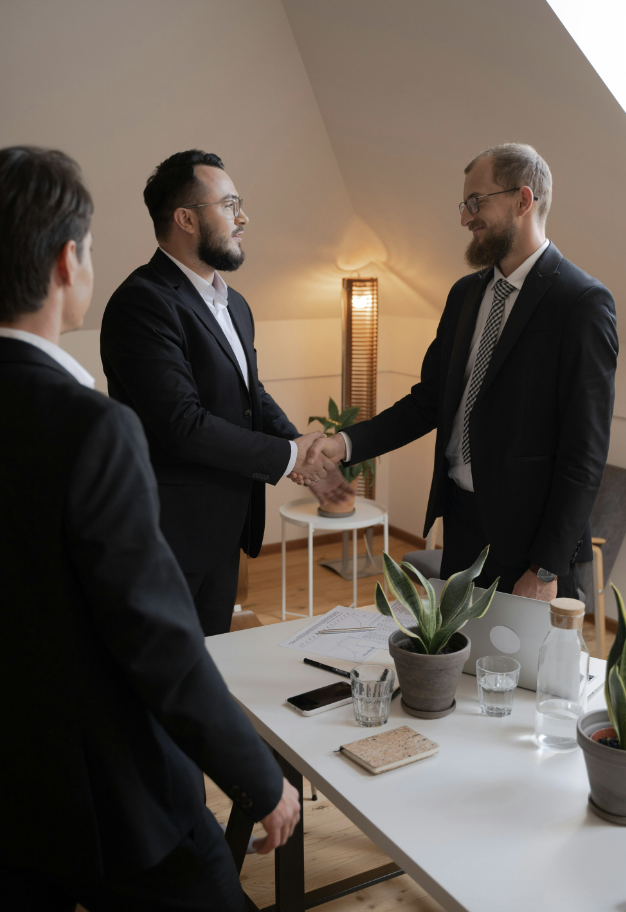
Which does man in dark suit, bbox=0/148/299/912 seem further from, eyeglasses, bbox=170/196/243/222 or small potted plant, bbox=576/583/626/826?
eyeglasses, bbox=170/196/243/222

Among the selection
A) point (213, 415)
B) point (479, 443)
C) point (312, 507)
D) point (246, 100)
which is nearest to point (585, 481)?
point (479, 443)

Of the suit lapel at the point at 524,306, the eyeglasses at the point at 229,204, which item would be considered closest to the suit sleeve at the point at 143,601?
the suit lapel at the point at 524,306

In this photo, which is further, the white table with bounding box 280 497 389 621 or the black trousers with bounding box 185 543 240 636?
the white table with bounding box 280 497 389 621

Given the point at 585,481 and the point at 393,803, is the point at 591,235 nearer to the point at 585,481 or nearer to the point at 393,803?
the point at 585,481

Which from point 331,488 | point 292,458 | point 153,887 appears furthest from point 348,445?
point 153,887

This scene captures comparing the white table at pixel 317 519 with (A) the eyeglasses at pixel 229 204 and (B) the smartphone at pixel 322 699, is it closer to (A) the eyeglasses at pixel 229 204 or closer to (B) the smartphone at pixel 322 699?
(A) the eyeglasses at pixel 229 204

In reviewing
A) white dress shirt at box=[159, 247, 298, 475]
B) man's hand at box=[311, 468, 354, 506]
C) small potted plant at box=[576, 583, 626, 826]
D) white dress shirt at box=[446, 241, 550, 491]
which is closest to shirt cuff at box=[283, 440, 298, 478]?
white dress shirt at box=[159, 247, 298, 475]

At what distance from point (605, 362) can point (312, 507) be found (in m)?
2.12

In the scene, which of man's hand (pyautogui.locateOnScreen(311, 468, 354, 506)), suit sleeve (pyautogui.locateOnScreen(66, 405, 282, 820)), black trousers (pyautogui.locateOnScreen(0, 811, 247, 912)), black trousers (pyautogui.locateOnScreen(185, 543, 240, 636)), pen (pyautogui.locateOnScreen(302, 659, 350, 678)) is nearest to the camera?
suit sleeve (pyautogui.locateOnScreen(66, 405, 282, 820))

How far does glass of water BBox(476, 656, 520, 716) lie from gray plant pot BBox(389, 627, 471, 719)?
0.05 meters

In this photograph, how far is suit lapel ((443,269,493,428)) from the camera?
219 cm

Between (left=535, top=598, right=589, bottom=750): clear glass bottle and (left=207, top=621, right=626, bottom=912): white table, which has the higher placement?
(left=535, top=598, right=589, bottom=750): clear glass bottle

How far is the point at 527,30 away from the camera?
247 cm

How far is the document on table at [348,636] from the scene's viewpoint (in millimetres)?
1613
